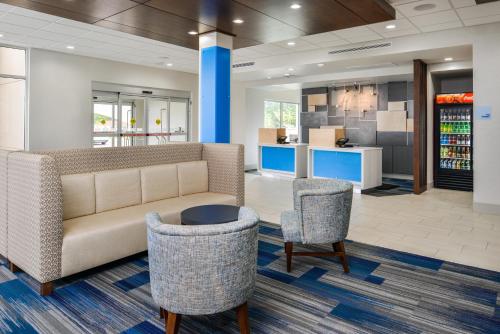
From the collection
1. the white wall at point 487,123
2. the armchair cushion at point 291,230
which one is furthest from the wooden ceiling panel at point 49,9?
the white wall at point 487,123

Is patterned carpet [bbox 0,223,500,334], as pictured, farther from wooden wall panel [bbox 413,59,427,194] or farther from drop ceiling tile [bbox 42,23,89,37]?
drop ceiling tile [bbox 42,23,89,37]

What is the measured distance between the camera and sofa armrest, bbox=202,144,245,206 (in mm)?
4988

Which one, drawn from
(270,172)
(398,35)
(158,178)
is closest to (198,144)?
(158,178)

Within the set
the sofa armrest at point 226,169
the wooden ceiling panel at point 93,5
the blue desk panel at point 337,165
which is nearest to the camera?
the wooden ceiling panel at point 93,5

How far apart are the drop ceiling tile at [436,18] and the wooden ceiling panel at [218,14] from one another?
0.98m

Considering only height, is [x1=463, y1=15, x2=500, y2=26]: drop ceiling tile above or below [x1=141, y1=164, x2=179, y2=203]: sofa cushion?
above

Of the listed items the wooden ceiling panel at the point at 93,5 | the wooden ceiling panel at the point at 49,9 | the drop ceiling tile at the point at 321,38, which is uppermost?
the drop ceiling tile at the point at 321,38

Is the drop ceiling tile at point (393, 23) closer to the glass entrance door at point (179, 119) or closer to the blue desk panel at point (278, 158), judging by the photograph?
the blue desk panel at point (278, 158)

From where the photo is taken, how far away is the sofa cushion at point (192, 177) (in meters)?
4.88

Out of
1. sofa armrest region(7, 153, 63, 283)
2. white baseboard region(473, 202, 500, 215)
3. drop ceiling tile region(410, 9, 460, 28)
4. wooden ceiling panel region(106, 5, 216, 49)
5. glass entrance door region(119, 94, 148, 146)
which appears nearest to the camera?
sofa armrest region(7, 153, 63, 283)

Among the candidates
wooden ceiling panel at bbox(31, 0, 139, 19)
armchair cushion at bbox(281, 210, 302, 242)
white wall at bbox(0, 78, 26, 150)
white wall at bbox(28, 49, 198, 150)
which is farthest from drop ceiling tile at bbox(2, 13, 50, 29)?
armchair cushion at bbox(281, 210, 302, 242)

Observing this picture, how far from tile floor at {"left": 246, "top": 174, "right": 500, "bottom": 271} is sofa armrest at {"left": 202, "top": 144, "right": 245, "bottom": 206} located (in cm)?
91

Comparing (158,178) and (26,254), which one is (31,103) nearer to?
(158,178)

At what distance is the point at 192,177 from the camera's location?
5008mm
